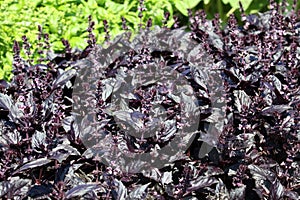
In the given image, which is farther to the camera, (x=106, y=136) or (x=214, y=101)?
(x=214, y=101)

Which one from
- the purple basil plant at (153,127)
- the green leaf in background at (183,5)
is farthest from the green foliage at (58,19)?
the purple basil plant at (153,127)

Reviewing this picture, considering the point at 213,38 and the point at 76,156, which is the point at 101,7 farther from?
the point at 76,156

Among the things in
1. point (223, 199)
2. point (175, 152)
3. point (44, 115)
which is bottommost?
point (223, 199)

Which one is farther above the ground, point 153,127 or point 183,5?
point 153,127

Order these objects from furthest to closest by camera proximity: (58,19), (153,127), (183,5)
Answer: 1. (183,5)
2. (58,19)
3. (153,127)

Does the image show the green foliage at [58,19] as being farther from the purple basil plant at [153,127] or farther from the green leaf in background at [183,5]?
the purple basil plant at [153,127]

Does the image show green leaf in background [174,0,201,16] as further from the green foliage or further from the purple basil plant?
the purple basil plant

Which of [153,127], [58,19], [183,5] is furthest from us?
[183,5]

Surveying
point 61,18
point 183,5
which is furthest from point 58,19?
point 183,5

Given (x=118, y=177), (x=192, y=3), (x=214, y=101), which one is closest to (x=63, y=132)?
(x=118, y=177)

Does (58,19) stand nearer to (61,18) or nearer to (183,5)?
(61,18)

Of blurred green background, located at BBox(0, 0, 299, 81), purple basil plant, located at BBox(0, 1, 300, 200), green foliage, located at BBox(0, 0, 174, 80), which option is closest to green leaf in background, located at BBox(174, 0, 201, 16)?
blurred green background, located at BBox(0, 0, 299, 81)
